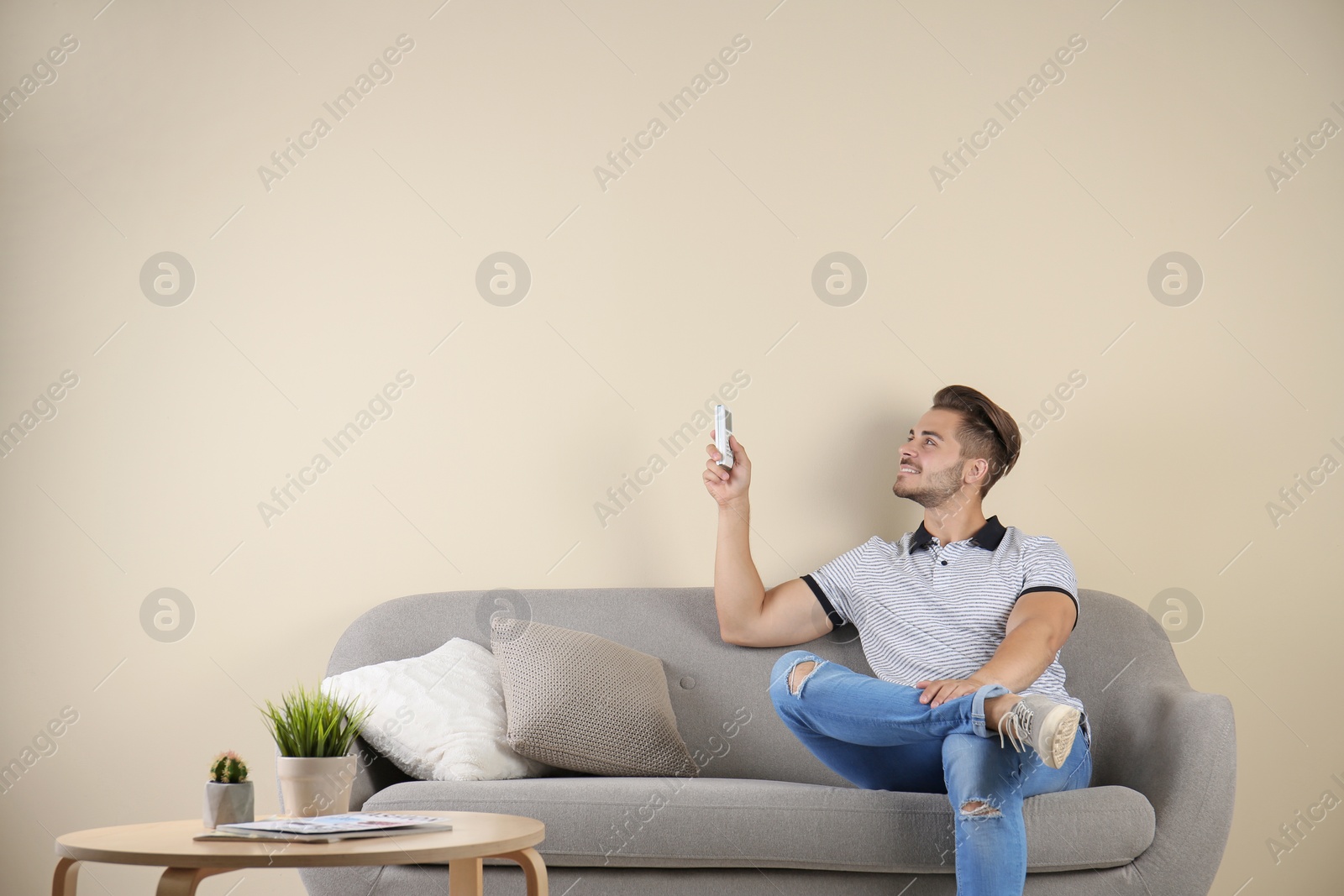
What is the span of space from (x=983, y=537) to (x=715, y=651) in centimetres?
68

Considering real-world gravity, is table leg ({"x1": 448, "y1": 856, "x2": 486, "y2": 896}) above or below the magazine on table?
below

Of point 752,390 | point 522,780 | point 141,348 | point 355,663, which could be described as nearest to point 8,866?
point 355,663

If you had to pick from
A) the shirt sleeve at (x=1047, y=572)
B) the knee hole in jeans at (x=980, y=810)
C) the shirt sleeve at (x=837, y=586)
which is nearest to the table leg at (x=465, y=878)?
the knee hole in jeans at (x=980, y=810)

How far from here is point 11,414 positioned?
2.62m

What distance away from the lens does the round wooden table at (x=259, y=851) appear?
1.17m

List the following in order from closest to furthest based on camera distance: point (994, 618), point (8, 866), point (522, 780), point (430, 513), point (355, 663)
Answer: point (522, 780) < point (994, 618) < point (355, 663) < point (8, 866) < point (430, 513)

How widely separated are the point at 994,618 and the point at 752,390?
0.91m

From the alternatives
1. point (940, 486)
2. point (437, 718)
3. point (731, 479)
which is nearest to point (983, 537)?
point (940, 486)

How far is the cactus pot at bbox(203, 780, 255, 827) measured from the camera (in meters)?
1.38

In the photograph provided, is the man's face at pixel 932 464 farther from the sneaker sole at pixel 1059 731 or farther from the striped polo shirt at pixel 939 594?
the sneaker sole at pixel 1059 731

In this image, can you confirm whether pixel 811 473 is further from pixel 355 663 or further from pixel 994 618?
pixel 355 663

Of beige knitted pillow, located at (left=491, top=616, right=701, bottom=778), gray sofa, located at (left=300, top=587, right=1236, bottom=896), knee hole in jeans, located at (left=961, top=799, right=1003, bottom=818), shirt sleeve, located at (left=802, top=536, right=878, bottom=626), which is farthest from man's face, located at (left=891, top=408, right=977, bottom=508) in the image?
knee hole in jeans, located at (left=961, top=799, right=1003, bottom=818)

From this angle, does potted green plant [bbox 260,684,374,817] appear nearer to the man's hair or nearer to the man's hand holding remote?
the man's hand holding remote

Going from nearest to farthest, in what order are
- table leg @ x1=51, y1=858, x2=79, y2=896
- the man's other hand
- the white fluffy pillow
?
table leg @ x1=51, y1=858, x2=79, y2=896 < the man's other hand < the white fluffy pillow
